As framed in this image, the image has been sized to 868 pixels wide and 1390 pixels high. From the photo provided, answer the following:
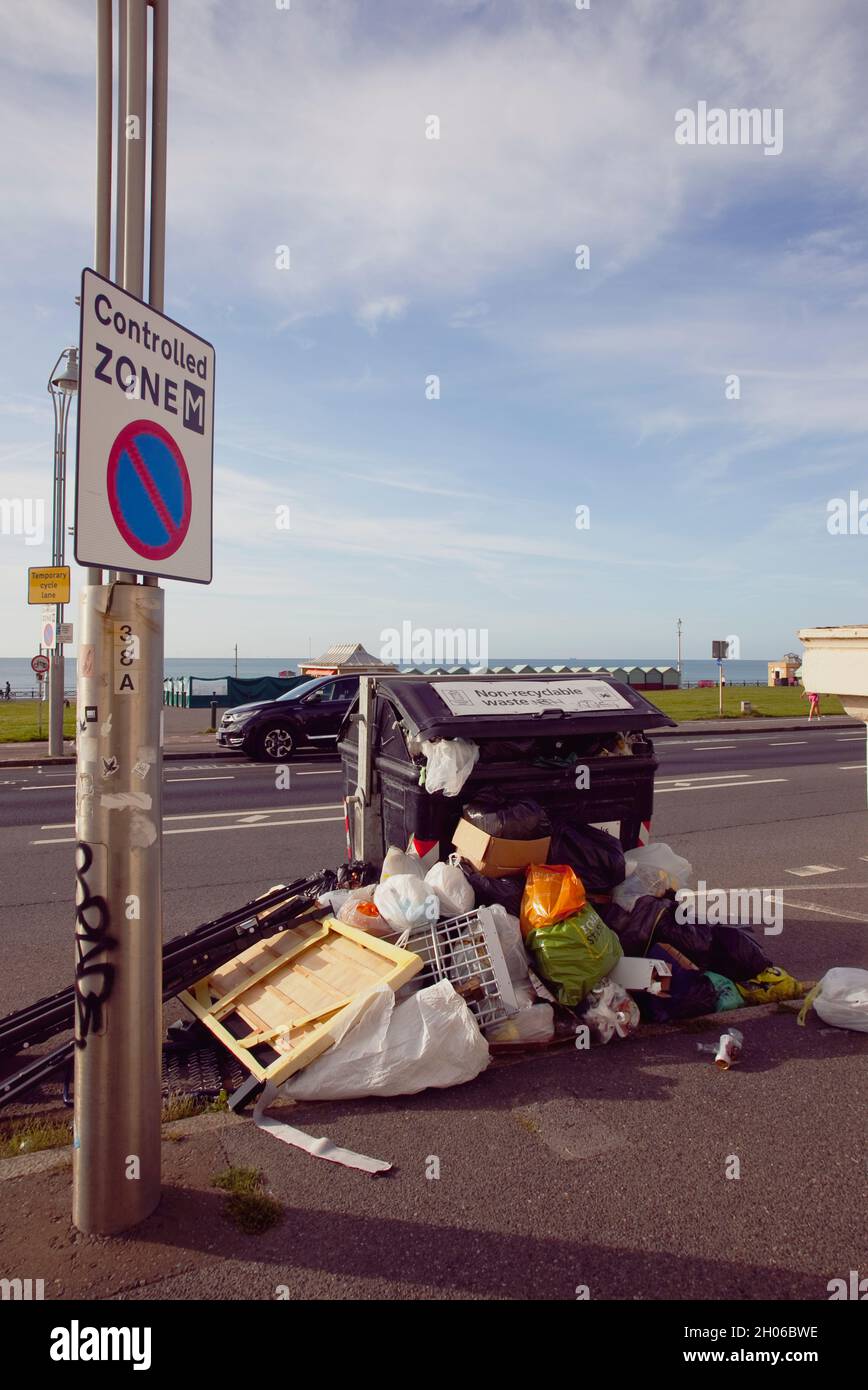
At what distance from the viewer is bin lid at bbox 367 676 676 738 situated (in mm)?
5227

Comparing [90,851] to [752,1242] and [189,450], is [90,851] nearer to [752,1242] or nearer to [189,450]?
[189,450]

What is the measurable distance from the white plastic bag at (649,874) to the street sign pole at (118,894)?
9.53 ft

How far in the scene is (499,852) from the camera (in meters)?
4.85

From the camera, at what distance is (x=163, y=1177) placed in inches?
125

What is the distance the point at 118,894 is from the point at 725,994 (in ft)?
10.4

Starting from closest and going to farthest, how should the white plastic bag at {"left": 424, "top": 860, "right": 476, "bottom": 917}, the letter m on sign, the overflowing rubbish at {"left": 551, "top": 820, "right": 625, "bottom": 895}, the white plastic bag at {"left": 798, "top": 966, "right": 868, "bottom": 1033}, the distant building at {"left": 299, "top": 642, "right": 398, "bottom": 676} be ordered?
the letter m on sign, the white plastic bag at {"left": 798, "top": 966, "right": 868, "bottom": 1033}, the white plastic bag at {"left": 424, "top": 860, "right": 476, "bottom": 917}, the overflowing rubbish at {"left": 551, "top": 820, "right": 625, "bottom": 895}, the distant building at {"left": 299, "top": 642, "right": 398, "bottom": 676}

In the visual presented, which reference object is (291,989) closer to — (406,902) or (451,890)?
(406,902)

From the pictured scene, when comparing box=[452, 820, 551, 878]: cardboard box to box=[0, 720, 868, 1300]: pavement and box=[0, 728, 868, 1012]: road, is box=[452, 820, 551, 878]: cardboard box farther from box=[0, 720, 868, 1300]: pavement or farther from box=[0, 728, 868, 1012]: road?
box=[0, 728, 868, 1012]: road

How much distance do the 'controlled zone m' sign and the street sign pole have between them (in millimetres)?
133

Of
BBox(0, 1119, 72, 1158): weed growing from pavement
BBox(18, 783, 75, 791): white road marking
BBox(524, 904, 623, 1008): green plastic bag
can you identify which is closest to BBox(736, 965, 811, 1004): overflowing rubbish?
BBox(524, 904, 623, 1008): green plastic bag

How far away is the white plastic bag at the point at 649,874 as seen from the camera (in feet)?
17.0
